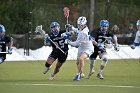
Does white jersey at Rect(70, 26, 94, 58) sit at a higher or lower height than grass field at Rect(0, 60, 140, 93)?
higher

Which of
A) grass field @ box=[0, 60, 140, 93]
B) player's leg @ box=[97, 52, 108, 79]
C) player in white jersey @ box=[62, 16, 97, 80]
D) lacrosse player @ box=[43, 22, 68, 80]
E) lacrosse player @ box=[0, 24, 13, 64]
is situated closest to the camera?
grass field @ box=[0, 60, 140, 93]

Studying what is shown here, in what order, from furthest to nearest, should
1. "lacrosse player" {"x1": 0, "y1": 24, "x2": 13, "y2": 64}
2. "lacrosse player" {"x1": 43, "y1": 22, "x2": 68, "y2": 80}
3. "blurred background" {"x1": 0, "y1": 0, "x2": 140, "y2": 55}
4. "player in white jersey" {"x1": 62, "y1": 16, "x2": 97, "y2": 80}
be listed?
"blurred background" {"x1": 0, "y1": 0, "x2": 140, "y2": 55} < "lacrosse player" {"x1": 0, "y1": 24, "x2": 13, "y2": 64} < "lacrosse player" {"x1": 43, "y1": 22, "x2": 68, "y2": 80} < "player in white jersey" {"x1": 62, "y1": 16, "x2": 97, "y2": 80}

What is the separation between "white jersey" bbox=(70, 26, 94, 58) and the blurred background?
10.9 meters

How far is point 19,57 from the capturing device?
102 ft

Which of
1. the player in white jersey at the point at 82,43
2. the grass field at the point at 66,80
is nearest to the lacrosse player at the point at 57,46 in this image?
the grass field at the point at 66,80

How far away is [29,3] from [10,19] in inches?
49.3

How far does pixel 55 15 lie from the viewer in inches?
1252

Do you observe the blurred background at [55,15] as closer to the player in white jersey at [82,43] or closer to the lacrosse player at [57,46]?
the lacrosse player at [57,46]

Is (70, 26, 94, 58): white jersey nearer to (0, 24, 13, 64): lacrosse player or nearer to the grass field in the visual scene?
the grass field

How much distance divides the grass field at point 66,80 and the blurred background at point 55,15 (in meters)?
2.46

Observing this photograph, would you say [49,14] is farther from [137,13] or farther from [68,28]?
[68,28]

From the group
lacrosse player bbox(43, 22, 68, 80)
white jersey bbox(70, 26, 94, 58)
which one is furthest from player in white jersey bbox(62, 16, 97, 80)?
lacrosse player bbox(43, 22, 68, 80)

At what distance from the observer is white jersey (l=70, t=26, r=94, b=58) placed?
20156 millimetres

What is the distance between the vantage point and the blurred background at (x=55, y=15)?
32.0 meters
